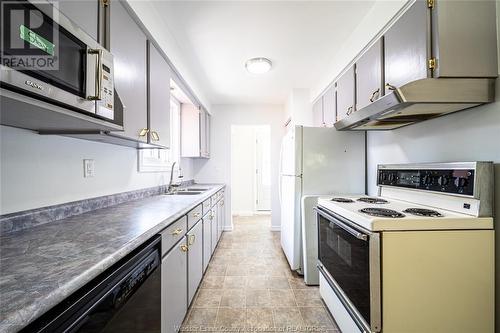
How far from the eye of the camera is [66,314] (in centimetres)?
57

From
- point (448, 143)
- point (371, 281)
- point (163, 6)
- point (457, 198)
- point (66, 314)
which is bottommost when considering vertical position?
point (371, 281)

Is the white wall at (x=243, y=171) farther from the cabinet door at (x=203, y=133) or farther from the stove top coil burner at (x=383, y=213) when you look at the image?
the stove top coil burner at (x=383, y=213)

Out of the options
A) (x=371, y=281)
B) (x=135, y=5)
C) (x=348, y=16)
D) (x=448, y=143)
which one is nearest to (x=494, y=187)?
(x=448, y=143)

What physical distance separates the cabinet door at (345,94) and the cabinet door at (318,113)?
65 centimetres

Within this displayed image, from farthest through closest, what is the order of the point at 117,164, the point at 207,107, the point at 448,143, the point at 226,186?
the point at 226,186 < the point at 207,107 < the point at 117,164 < the point at 448,143

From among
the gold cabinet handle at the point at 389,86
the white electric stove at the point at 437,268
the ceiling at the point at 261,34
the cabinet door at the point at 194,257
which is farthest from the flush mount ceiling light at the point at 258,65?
the white electric stove at the point at 437,268

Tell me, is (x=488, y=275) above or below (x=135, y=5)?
below

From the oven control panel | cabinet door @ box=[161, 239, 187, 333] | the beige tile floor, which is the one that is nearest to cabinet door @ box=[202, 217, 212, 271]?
the beige tile floor

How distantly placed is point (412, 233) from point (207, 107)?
3632 millimetres

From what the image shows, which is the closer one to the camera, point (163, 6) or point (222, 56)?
point (163, 6)

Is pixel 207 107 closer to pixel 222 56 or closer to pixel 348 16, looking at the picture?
pixel 222 56

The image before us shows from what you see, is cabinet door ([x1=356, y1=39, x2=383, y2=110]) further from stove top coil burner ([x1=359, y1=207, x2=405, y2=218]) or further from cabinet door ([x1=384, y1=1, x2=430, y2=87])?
stove top coil burner ([x1=359, y1=207, x2=405, y2=218])

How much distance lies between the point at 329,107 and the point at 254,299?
2198 mm

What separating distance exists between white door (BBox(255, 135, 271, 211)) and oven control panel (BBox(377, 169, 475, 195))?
419 centimetres
